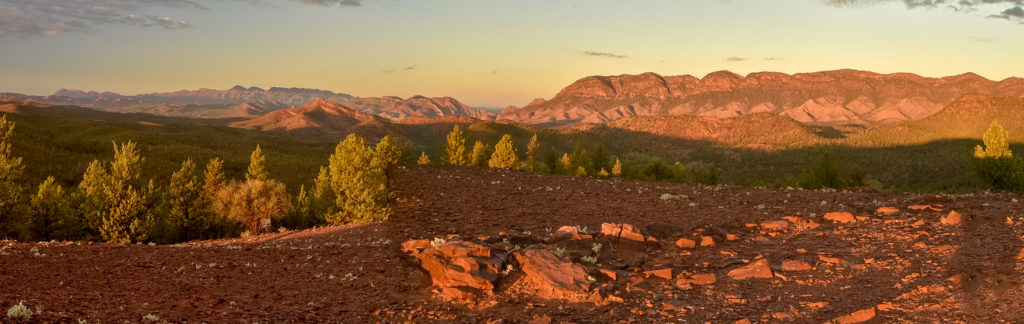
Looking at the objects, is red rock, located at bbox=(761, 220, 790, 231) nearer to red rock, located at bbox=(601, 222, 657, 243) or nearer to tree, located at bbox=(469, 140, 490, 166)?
red rock, located at bbox=(601, 222, 657, 243)

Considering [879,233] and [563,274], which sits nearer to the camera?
[563,274]

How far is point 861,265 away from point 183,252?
1532cm

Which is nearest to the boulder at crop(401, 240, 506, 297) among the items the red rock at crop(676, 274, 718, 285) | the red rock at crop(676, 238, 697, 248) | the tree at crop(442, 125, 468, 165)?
the red rock at crop(676, 274, 718, 285)

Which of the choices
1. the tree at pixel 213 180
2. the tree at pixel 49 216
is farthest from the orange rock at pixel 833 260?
the tree at pixel 213 180

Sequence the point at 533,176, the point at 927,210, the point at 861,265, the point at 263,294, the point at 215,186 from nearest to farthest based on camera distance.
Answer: the point at 263,294 < the point at 861,265 < the point at 927,210 < the point at 533,176 < the point at 215,186

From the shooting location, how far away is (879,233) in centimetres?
1298

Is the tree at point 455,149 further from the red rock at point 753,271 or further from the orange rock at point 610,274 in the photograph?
the red rock at point 753,271

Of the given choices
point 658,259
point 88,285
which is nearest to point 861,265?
point 658,259

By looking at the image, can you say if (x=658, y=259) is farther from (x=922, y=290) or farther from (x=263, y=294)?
(x=263, y=294)

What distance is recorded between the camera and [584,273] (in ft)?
32.8

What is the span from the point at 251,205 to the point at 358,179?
12493 mm

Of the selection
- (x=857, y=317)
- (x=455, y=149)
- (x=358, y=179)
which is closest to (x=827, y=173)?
(x=455, y=149)

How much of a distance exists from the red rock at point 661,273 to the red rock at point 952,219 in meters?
8.44

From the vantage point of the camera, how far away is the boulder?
9.66m
